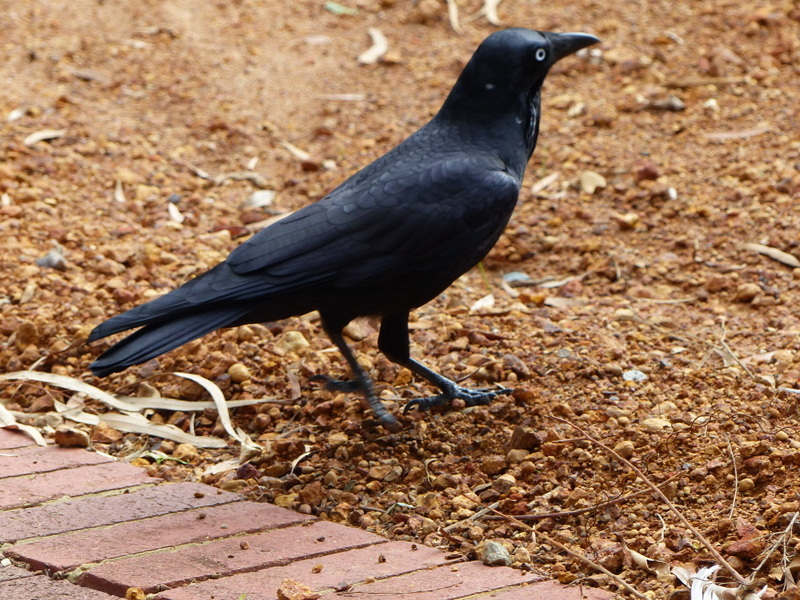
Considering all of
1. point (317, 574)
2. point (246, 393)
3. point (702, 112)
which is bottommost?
point (246, 393)

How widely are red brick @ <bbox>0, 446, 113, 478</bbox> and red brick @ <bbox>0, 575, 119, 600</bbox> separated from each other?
705 millimetres

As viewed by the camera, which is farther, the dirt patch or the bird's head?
the bird's head

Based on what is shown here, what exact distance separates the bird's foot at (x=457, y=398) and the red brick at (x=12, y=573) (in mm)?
1455

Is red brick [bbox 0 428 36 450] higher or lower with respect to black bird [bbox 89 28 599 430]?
lower

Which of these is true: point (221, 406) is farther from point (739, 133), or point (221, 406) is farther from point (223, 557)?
point (739, 133)

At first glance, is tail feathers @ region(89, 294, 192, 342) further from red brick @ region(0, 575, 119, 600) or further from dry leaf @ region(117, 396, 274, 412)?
red brick @ region(0, 575, 119, 600)

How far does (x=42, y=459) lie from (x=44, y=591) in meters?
0.89

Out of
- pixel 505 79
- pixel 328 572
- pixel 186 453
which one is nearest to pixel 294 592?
pixel 328 572

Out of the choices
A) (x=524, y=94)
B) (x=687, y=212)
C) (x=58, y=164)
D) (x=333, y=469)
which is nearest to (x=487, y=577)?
(x=333, y=469)

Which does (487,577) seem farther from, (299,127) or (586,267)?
(299,127)

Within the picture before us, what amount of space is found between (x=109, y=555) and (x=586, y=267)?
2752mm

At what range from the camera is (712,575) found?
7.94 feet

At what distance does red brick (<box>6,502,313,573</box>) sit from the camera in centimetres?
254

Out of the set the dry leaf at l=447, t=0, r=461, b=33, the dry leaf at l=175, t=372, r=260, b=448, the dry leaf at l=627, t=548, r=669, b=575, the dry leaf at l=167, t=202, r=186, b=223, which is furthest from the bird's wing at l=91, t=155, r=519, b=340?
the dry leaf at l=447, t=0, r=461, b=33
